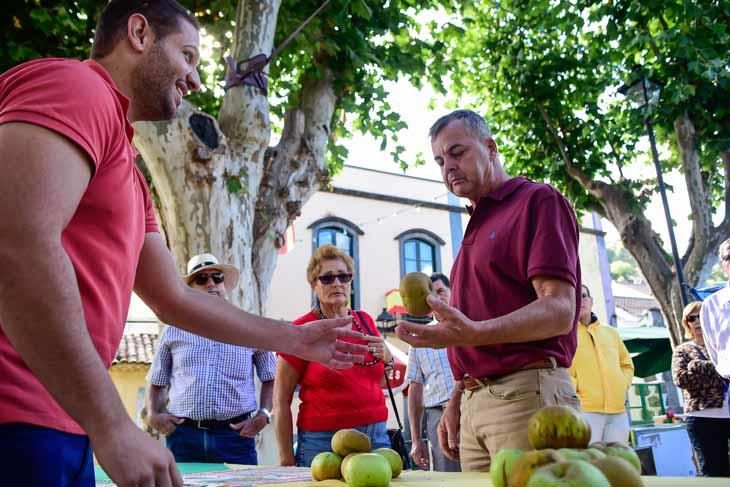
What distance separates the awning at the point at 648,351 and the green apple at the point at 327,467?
969 cm

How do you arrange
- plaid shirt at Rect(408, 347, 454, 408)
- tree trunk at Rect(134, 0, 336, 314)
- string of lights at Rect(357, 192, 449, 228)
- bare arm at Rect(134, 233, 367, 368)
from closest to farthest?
bare arm at Rect(134, 233, 367, 368)
tree trunk at Rect(134, 0, 336, 314)
plaid shirt at Rect(408, 347, 454, 408)
string of lights at Rect(357, 192, 449, 228)

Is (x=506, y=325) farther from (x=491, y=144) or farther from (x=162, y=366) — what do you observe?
(x=162, y=366)

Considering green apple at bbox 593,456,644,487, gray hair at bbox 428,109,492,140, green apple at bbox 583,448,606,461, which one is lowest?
green apple at bbox 593,456,644,487

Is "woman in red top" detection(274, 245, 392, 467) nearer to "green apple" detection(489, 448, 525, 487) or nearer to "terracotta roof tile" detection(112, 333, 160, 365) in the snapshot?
"green apple" detection(489, 448, 525, 487)

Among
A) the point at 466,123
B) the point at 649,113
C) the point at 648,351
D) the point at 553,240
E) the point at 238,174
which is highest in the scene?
the point at 649,113

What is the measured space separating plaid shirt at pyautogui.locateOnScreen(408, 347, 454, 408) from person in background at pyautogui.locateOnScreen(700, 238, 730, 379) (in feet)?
7.08

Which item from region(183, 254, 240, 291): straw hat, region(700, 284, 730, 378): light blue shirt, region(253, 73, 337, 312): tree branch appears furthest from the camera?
region(253, 73, 337, 312): tree branch

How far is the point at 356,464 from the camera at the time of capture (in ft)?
6.19

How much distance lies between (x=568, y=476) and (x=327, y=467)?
48.7 inches

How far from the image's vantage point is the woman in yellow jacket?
18.1 feet

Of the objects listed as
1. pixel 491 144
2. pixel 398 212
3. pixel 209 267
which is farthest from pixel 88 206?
pixel 398 212

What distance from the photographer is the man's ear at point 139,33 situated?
1656 millimetres

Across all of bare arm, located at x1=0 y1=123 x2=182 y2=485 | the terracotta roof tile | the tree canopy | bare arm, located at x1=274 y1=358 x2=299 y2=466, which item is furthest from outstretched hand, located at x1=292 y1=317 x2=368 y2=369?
the terracotta roof tile

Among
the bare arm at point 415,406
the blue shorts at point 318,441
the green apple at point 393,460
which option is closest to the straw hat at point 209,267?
the blue shorts at point 318,441
